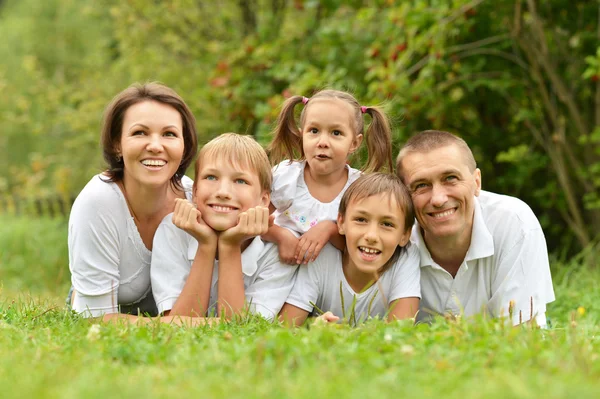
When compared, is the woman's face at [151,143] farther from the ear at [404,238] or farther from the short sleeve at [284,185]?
the ear at [404,238]

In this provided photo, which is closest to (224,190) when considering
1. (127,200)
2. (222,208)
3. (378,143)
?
(222,208)

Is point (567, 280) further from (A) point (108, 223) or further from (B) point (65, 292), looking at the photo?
(B) point (65, 292)

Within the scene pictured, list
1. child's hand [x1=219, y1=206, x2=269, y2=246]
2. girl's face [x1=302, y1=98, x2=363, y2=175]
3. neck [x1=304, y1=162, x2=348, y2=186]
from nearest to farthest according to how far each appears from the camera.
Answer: child's hand [x1=219, y1=206, x2=269, y2=246] → girl's face [x1=302, y1=98, x2=363, y2=175] → neck [x1=304, y1=162, x2=348, y2=186]

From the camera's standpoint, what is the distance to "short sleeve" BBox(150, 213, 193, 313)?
4.16 meters

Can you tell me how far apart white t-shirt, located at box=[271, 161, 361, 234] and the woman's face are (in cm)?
67

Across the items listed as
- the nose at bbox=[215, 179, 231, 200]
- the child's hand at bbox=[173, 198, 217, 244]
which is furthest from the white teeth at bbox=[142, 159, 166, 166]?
the nose at bbox=[215, 179, 231, 200]

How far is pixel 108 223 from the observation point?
426 centimetres

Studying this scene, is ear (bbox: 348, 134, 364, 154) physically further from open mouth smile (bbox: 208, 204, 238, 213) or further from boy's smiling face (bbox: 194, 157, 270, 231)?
open mouth smile (bbox: 208, 204, 238, 213)

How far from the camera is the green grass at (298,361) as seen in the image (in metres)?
2.21

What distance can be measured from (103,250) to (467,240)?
2.17 meters

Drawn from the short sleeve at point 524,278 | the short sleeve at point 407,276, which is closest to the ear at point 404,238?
the short sleeve at point 407,276

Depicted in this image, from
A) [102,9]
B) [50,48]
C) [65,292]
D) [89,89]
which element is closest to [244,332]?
[65,292]

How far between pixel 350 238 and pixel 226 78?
4.61 meters

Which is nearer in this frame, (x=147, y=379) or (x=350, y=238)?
(x=147, y=379)
